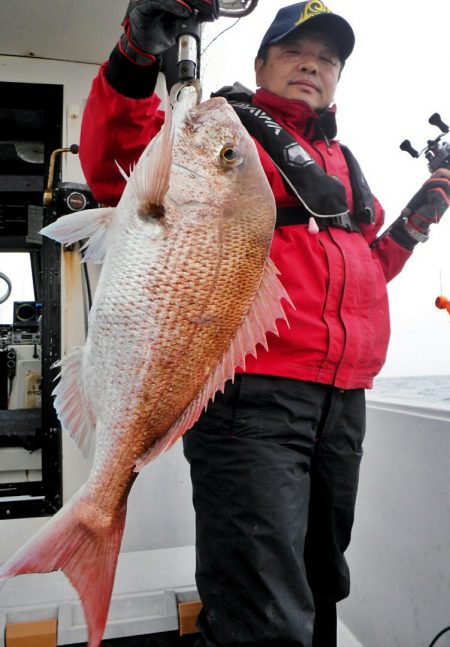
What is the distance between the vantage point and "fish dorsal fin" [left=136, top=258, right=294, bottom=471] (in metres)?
1.20

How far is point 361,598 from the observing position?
229cm

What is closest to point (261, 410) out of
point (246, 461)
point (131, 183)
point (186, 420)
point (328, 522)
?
point (246, 461)

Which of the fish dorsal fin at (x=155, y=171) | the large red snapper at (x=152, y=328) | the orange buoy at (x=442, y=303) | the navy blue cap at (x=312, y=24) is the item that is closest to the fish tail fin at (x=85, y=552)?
the large red snapper at (x=152, y=328)

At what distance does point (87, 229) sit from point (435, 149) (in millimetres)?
2081

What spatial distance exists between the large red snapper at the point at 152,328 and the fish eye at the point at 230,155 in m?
0.01

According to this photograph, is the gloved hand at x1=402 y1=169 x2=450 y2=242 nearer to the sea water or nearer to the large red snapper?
the sea water

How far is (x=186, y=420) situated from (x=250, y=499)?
40 centimetres

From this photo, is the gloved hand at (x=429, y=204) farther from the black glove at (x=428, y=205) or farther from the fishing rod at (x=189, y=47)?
the fishing rod at (x=189, y=47)

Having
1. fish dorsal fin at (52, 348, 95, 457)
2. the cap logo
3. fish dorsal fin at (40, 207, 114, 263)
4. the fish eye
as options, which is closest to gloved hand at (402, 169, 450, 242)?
the cap logo

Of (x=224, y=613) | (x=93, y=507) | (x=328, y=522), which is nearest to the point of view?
(x=93, y=507)

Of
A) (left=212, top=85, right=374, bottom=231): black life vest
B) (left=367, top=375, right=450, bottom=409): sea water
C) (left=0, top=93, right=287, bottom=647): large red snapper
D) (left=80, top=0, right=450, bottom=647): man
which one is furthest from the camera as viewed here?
(left=367, top=375, right=450, bottom=409): sea water

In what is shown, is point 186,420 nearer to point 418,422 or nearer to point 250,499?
point 250,499

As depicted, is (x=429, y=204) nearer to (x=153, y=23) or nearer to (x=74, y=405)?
(x=153, y=23)

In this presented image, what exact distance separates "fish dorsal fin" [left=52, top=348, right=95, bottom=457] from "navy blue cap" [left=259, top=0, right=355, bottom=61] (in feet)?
4.80
